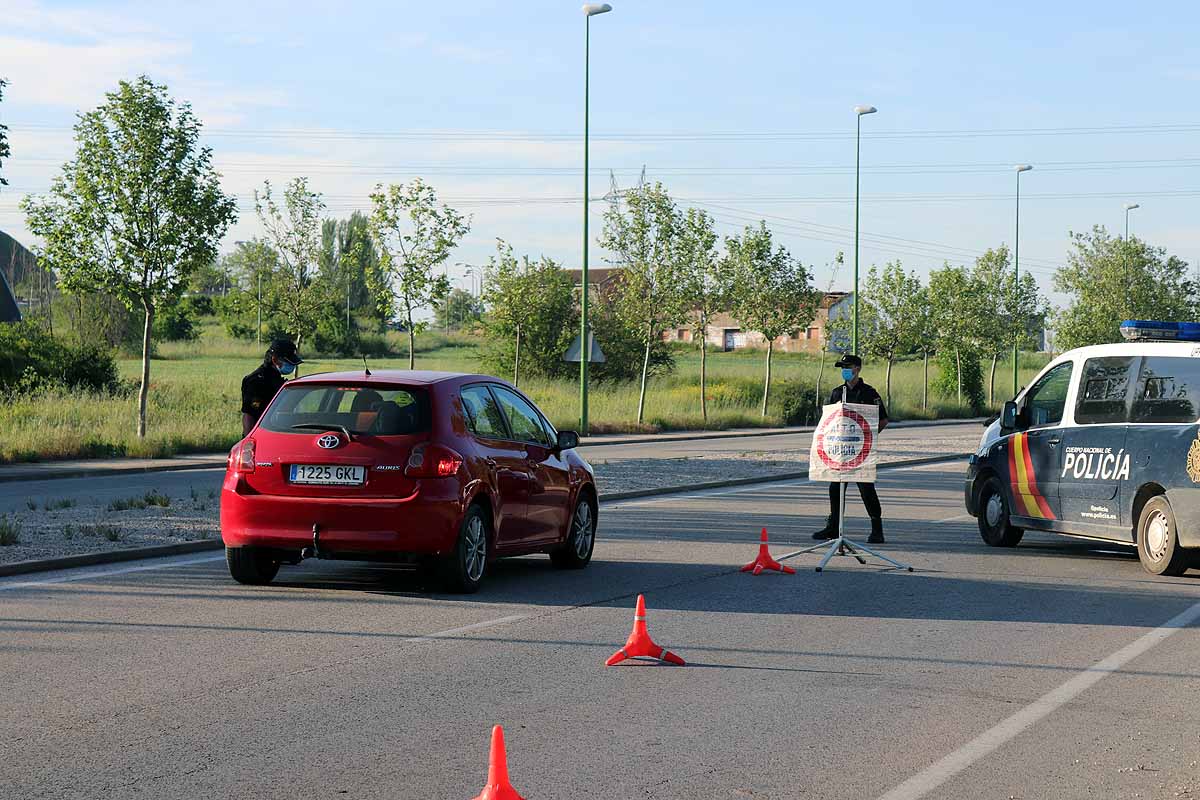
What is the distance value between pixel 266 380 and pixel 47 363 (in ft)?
82.9

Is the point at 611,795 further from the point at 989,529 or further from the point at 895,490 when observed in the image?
the point at 895,490

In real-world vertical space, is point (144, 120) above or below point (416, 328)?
above

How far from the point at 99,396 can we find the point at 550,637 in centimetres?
2733

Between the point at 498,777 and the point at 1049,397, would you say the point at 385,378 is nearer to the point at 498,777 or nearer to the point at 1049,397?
the point at 498,777

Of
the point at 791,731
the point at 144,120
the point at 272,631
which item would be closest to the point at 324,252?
the point at 144,120

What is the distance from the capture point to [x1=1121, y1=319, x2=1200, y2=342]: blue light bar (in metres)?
13.0

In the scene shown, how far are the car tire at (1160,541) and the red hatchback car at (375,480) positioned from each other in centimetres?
549

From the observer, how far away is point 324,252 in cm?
4362

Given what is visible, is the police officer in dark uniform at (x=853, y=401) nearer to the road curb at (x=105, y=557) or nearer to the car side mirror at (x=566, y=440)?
the car side mirror at (x=566, y=440)

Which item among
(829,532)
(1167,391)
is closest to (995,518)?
(829,532)

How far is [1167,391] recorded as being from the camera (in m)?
12.6

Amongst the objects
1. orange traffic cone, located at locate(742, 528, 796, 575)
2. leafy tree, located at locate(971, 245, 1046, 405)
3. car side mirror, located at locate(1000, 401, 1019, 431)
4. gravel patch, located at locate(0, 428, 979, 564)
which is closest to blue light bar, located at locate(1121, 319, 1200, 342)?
car side mirror, located at locate(1000, 401, 1019, 431)

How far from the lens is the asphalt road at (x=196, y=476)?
63.3ft

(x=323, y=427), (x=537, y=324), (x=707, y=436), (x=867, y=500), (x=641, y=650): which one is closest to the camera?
(x=641, y=650)
